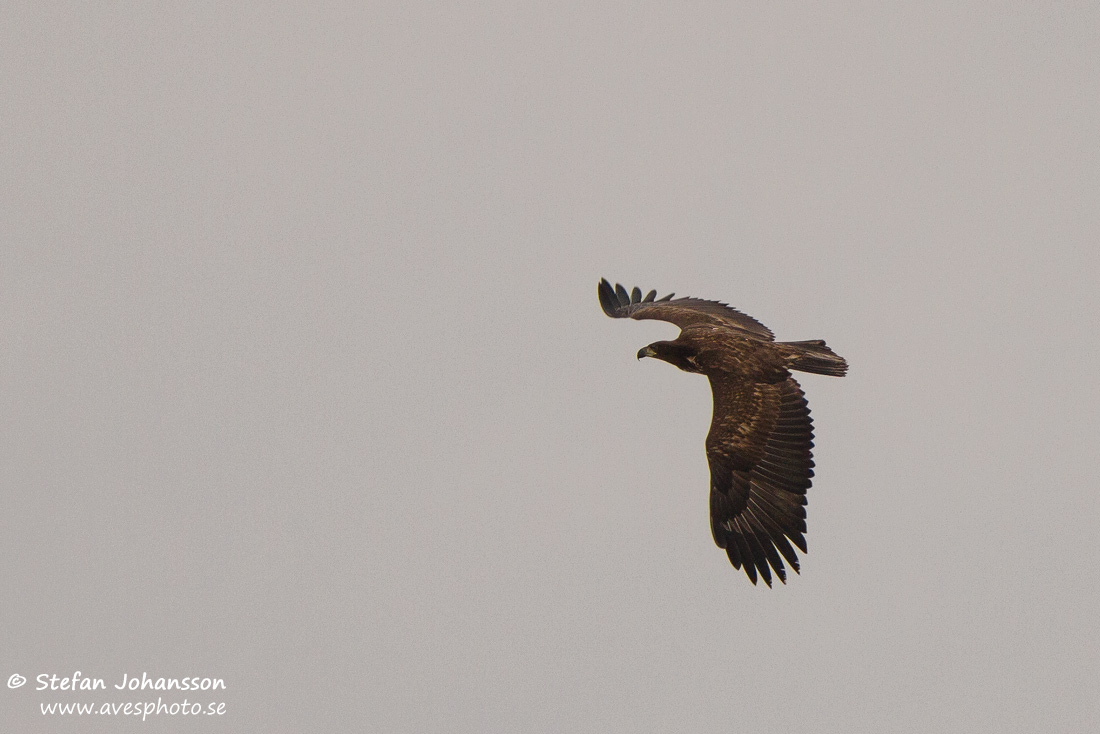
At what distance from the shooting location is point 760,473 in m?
20.1

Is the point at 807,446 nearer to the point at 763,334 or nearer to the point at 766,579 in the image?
the point at 766,579

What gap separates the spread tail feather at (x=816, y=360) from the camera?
21.2 metres

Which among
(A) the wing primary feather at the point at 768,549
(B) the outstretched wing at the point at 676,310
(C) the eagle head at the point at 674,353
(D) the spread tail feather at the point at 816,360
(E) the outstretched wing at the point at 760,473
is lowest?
(A) the wing primary feather at the point at 768,549

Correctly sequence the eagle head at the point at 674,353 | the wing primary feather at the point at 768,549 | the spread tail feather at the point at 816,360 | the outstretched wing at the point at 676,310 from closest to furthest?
1. the wing primary feather at the point at 768,549
2. the spread tail feather at the point at 816,360
3. the eagle head at the point at 674,353
4. the outstretched wing at the point at 676,310

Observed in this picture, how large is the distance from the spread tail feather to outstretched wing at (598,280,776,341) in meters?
1.41

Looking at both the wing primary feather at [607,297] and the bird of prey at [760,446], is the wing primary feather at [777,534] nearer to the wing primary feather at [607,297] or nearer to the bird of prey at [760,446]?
the bird of prey at [760,446]

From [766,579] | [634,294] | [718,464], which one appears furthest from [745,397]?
[634,294]

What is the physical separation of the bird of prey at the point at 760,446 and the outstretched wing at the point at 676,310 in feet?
5.60

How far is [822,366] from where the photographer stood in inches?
836

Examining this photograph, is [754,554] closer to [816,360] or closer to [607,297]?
[816,360]

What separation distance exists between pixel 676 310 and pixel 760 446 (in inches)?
196

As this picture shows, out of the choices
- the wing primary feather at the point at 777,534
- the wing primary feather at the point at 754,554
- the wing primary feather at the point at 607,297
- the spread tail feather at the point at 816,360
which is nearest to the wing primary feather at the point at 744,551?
the wing primary feather at the point at 754,554

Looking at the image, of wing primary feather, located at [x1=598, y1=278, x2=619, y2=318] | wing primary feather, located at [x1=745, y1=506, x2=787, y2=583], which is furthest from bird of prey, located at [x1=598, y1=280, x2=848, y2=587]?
wing primary feather, located at [x1=598, y1=278, x2=619, y2=318]

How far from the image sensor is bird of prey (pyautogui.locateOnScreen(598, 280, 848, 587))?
19844mm
